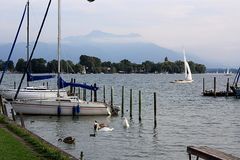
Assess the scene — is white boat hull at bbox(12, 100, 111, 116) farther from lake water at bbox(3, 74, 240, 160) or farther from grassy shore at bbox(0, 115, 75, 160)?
grassy shore at bbox(0, 115, 75, 160)

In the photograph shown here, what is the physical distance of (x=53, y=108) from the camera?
146 ft

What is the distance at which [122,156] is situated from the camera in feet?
85.2

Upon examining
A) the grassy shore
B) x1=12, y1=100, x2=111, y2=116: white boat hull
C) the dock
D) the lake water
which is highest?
the dock

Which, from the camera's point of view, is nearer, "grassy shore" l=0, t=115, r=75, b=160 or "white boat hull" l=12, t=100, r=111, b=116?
"grassy shore" l=0, t=115, r=75, b=160

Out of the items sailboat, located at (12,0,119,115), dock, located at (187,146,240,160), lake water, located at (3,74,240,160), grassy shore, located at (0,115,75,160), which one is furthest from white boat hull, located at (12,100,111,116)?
dock, located at (187,146,240,160)

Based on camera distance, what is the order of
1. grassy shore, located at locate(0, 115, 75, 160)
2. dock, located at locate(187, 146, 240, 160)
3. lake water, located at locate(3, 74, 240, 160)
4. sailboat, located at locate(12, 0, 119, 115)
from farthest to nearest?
sailboat, located at locate(12, 0, 119, 115) < lake water, located at locate(3, 74, 240, 160) < grassy shore, located at locate(0, 115, 75, 160) < dock, located at locate(187, 146, 240, 160)

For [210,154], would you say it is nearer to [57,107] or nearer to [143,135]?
[143,135]

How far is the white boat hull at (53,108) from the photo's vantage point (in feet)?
146

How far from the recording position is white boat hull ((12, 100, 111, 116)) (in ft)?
146

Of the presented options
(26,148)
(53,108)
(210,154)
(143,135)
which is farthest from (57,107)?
(210,154)

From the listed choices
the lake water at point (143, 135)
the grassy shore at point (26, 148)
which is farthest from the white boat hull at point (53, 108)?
the grassy shore at point (26, 148)

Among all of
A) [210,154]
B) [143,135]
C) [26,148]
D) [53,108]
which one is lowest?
[143,135]

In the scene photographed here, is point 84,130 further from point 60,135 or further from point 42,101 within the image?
point 42,101

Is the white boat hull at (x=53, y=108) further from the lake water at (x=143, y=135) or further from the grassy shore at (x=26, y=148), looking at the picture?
the grassy shore at (x=26, y=148)
